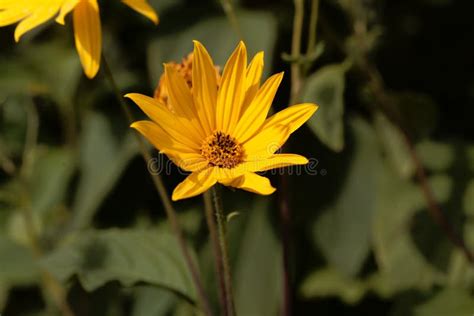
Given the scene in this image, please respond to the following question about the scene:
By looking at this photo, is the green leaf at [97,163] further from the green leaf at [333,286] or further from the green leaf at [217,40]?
the green leaf at [333,286]

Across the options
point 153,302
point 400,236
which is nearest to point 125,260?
point 153,302

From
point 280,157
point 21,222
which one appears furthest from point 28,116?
point 280,157

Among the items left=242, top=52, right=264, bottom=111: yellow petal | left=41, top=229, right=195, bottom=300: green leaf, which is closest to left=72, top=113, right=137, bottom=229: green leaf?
left=41, top=229, right=195, bottom=300: green leaf

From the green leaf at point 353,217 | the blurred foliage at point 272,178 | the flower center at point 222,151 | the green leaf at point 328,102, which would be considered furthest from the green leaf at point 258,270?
the flower center at point 222,151

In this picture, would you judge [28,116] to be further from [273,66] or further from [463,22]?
[463,22]

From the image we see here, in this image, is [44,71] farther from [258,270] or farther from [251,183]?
[251,183]
